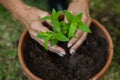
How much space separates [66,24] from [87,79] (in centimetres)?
29

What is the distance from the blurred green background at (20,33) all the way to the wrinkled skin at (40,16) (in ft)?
1.35

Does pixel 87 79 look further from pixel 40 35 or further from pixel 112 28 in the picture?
pixel 112 28

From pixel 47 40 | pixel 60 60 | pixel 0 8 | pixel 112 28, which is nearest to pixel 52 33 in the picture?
pixel 47 40

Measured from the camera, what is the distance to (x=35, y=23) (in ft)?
4.32

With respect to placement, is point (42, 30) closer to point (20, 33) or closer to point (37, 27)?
point (37, 27)

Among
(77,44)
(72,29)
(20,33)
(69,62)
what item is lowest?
(20,33)

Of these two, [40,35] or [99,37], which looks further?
[99,37]

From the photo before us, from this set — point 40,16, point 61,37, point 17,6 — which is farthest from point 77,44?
point 17,6

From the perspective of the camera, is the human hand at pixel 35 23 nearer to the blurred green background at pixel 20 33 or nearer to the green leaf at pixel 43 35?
the green leaf at pixel 43 35

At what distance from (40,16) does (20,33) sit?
0.58 m

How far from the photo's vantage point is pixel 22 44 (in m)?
1.43

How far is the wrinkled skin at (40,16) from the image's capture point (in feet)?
4.22

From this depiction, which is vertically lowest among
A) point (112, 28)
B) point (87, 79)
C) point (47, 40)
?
point (112, 28)

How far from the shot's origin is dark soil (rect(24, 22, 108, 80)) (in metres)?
1.34
